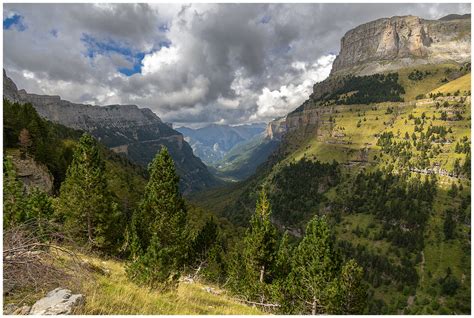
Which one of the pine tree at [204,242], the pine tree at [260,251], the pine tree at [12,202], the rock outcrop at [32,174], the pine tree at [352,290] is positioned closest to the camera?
the pine tree at [12,202]

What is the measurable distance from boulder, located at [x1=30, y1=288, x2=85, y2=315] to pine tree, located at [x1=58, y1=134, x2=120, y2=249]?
29.2 meters

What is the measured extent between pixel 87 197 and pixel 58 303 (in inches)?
1224

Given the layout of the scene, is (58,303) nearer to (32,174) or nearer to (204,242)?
(204,242)

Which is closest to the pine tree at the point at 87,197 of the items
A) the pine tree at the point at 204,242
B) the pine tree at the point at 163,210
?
the pine tree at the point at 163,210

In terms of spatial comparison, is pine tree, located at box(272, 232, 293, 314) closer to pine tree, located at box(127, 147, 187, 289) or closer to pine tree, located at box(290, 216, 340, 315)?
pine tree, located at box(290, 216, 340, 315)

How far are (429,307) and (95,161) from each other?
184 meters

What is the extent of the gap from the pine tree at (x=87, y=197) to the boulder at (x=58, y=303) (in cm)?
2923

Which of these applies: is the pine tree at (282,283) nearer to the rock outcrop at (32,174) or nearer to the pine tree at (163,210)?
the pine tree at (163,210)

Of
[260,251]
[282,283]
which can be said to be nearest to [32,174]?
[260,251]

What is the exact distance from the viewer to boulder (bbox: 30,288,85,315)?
9.36 meters

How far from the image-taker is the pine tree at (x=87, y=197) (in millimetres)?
37469

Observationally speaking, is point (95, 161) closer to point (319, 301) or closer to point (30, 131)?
point (319, 301)

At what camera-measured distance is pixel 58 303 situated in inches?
376

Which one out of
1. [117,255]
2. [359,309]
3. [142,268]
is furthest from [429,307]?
[142,268]
